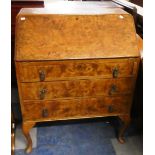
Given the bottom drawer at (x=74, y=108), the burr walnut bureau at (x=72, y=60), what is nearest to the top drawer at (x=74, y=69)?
the burr walnut bureau at (x=72, y=60)

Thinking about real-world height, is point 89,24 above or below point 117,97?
above

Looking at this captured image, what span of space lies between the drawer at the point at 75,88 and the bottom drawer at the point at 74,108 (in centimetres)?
5

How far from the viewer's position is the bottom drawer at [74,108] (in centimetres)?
156

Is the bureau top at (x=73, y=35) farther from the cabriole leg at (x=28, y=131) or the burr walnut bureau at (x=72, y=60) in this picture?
the cabriole leg at (x=28, y=131)

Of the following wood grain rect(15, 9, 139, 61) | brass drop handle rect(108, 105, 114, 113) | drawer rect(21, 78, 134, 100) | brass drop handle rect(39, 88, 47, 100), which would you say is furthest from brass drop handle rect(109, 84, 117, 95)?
brass drop handle rect(39, 88, 47, 100)

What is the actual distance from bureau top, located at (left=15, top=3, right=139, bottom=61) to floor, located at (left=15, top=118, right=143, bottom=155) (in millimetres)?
800

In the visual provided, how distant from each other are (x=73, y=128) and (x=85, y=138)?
0.51 feet

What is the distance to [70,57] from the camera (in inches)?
55.0

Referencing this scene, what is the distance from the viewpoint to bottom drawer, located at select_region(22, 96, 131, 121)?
1.56 metres

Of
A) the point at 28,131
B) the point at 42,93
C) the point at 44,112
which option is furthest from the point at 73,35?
the point at 28,131

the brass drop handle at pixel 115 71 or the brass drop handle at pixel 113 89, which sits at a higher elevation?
the brass drop handle at pixel 115 71

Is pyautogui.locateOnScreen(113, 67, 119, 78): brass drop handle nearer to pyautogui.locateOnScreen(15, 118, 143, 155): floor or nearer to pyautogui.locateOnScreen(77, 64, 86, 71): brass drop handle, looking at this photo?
pyautogui.locateOnScreen(77, 64, 86, 71): brass drop handle
